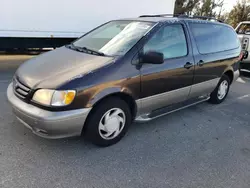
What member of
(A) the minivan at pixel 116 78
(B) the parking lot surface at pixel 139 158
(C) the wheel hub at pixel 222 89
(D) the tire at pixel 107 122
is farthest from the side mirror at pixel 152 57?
(C) the wheel hub at pixel 222 89

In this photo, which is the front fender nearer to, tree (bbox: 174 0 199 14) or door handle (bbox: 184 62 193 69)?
door handle (bbox: 184 62 193 69)

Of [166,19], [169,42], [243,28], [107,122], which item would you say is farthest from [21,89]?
[243,28]

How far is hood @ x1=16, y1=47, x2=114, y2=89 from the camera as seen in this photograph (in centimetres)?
265

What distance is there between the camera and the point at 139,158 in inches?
113

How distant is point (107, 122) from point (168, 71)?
1.15 metres

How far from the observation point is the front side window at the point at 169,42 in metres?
3.27

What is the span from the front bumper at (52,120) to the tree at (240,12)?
1973cm

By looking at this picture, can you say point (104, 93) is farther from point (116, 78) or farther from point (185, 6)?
point (185, 6)

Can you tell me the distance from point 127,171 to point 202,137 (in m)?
1.41

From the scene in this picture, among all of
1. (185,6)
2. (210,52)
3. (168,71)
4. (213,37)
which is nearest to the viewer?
(168,71)

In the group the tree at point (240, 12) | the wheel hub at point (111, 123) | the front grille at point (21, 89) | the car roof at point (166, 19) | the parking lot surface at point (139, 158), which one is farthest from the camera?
the tree at point (240, 12)

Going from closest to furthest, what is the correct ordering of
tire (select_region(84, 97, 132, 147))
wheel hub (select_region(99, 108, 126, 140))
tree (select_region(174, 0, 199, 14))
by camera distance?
tire (select_region(84, 97, 132, 147)), wheel hub (select_region(99, 108, 126, 140)), tree (select_region(174, 0, 199, 14))

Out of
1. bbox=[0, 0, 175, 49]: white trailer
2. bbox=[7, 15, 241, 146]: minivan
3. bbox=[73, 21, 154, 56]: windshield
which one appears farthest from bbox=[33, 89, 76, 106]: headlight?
bbox=[0, 0, 175, 49]: white trailer

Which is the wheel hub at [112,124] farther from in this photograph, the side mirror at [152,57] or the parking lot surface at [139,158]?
the side mirror at [152,57]
